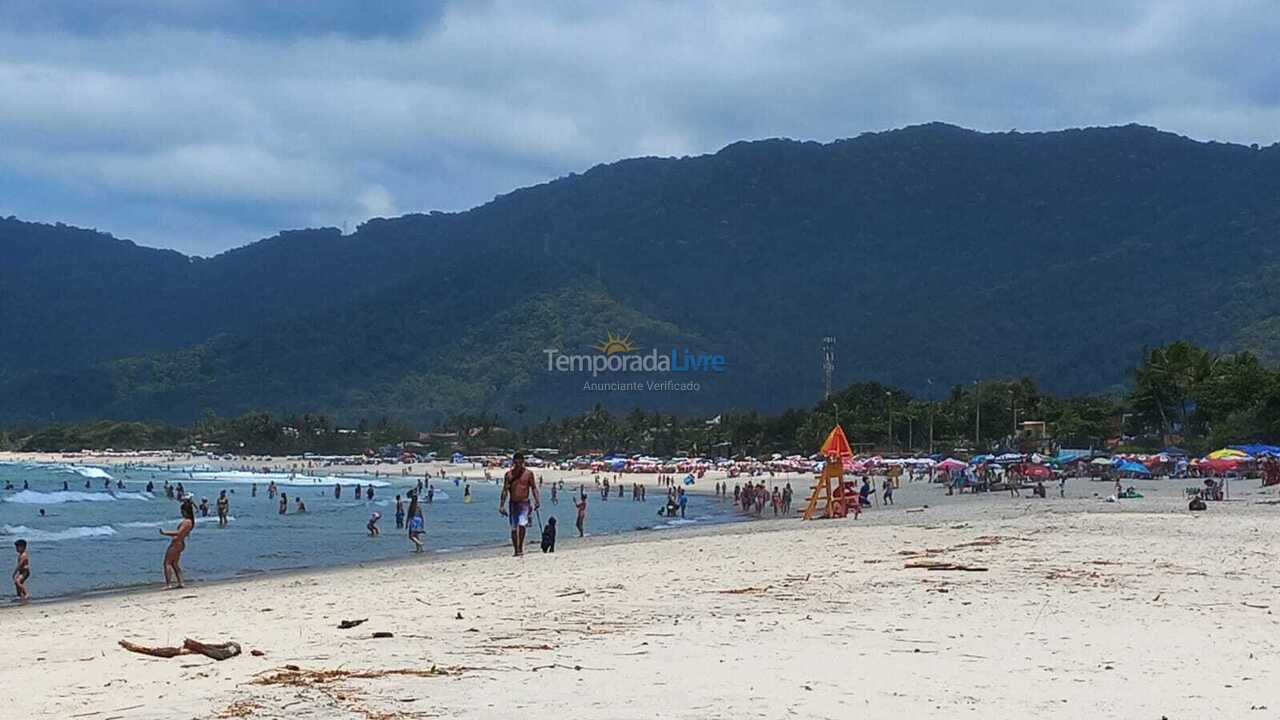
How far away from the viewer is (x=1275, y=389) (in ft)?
181

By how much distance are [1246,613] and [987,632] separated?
2.04m

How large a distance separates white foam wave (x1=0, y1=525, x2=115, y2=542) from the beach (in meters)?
19.2

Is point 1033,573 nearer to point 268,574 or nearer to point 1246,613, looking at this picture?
point 1246,613

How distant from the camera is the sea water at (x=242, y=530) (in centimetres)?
2159

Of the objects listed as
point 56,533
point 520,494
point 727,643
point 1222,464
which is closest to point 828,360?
point 1222,464

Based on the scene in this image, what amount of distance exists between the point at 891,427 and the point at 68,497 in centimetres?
6042

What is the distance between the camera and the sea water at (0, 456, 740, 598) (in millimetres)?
21594

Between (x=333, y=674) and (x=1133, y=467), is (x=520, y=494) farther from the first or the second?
(x=1133, y=467)

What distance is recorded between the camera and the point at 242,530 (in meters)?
33.4

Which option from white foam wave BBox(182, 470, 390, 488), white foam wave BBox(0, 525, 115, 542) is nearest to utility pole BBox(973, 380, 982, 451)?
white foam wave BBox(182, 470, 390, 488)

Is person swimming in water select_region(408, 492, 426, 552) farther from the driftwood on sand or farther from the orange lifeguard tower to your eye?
the driftwood on sand

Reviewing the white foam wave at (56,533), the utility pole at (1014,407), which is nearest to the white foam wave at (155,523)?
the white foam wave at (56,533)

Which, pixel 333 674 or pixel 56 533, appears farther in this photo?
pixel 56 533

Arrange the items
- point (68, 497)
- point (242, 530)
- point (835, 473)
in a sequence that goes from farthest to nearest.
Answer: point (68, 497) → point (242, 530) → point (835, 473)
